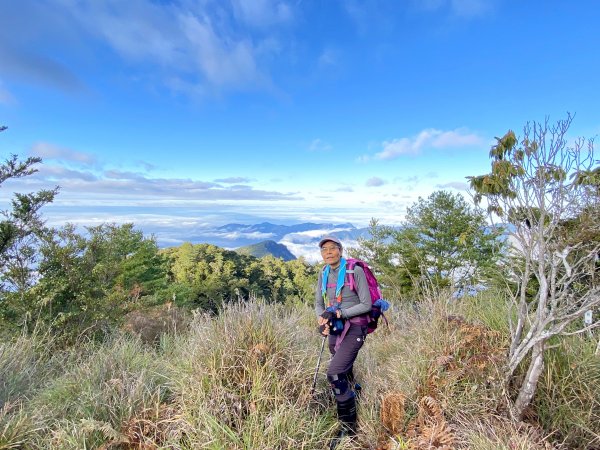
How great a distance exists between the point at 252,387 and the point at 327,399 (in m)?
0.95

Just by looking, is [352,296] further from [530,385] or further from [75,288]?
[75,288]

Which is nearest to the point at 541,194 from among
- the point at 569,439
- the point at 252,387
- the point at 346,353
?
the point at 569,439

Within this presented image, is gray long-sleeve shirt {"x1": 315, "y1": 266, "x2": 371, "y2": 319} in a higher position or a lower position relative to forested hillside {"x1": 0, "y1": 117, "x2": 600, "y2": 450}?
higher

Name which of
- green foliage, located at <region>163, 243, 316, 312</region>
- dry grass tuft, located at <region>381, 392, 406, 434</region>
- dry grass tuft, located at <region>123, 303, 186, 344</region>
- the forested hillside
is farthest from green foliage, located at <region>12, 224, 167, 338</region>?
green foliage, located at <region>163, 243, 316, 312</region>

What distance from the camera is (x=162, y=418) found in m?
3.54

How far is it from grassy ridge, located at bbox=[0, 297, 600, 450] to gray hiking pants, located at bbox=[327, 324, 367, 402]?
0.27 metres

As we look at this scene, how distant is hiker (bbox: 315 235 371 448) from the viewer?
370cm

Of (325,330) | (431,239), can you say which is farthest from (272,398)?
(431,239)

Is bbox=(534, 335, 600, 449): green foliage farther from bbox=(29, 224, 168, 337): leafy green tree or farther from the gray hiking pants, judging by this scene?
A: bbox=(29, 224, 168, 337): leafy green tree

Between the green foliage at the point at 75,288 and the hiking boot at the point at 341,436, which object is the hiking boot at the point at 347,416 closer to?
the hiking boot at the point at 341,436

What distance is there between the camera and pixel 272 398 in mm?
3459

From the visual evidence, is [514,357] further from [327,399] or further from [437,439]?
[327,399]

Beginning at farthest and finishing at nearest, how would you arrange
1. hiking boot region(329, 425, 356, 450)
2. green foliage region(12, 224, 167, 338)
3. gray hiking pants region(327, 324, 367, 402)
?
green foliage region(12, 224, 167, 338), gray hiking pants region(327, 324, 367, 402), hiking boot region(329, 425, 356, 450)

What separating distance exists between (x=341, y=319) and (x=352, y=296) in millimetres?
286
